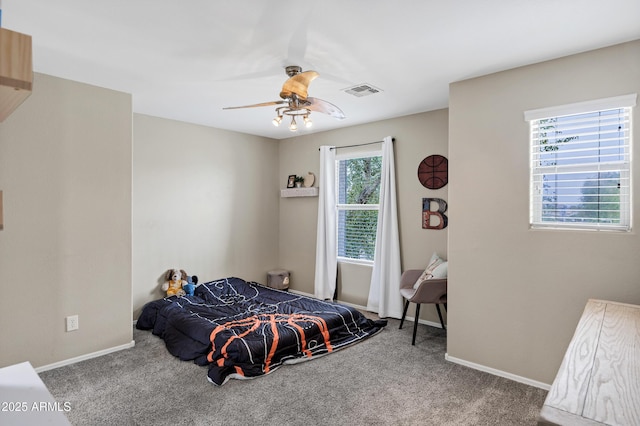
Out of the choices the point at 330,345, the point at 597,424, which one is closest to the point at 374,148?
the point at 330,345

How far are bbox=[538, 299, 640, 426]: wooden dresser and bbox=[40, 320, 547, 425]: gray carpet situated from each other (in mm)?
1044

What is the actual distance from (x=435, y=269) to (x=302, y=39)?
2.59 metres

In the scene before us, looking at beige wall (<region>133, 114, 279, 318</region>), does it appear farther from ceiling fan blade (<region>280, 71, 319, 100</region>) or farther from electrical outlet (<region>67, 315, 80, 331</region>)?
ceiling fan blade (<region>280, 71, 319, 100</region>)

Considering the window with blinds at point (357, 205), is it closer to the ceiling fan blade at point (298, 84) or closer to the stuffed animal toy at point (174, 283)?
the stuffed animal toy at point (174, 283)

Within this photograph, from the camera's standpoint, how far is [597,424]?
3.00 ft

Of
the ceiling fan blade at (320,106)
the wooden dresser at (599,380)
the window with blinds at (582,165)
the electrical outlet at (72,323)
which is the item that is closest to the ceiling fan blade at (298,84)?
the ceiling fan blade at (320,106)

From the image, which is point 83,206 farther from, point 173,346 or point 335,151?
point 335,151

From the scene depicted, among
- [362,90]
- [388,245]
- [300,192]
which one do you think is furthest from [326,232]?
[362,90]

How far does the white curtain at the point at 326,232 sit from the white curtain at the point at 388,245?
0.81 m

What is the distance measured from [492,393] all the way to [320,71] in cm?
277

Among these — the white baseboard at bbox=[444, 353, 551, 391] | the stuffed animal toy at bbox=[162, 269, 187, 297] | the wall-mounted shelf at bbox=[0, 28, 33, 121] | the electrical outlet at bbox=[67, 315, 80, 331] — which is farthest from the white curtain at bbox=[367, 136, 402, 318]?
the wall-mounted shelf at bbox=[0, 28, 33, 121]

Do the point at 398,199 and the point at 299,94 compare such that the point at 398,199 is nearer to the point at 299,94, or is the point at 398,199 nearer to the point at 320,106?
the point at 320,106

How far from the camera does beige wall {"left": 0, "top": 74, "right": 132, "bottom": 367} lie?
Result: 2.88 metres

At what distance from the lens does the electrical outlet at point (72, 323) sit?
10.3 feet
